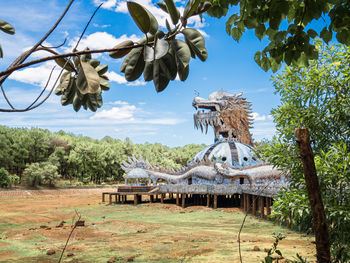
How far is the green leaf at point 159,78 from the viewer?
1751mm

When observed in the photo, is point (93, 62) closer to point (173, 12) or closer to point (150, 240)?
point (173, 12)

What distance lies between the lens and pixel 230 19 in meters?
3.38

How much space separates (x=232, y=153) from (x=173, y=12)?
24.2 m

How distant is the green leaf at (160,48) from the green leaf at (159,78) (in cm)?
14

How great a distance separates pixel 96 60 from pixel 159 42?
1043 mm

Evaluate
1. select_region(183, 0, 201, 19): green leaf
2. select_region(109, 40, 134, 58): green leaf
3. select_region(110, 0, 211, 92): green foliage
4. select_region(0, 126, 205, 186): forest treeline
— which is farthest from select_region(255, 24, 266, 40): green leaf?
select_region(0, 126, 205, 186): forest treeline

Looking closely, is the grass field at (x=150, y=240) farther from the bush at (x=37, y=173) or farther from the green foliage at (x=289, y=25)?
the bush at (x=37, y=173)

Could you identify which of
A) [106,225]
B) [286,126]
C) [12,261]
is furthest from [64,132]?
[286,126]

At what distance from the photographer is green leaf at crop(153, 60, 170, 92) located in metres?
1.75

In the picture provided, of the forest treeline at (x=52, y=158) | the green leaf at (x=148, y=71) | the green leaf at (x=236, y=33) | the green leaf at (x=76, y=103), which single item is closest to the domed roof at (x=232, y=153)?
the green leaf at (x=236, y=33)

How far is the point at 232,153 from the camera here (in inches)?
992

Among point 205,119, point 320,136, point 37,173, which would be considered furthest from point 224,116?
point 37,173

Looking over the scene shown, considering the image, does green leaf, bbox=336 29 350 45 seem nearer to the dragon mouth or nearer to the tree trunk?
the tree trunk

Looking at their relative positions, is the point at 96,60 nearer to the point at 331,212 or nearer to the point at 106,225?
the point at 331,212
